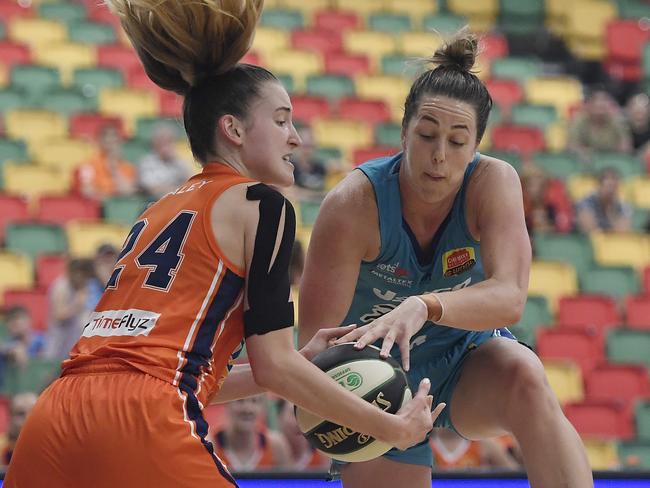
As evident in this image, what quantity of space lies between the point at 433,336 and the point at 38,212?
542 centimetres

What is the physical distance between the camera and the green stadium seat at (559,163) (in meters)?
10.1

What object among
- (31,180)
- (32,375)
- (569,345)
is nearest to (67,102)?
(31,180)

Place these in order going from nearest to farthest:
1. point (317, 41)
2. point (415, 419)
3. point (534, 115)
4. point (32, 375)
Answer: point (415, 419) → point (32, 375) → point (534, 115) → point (317, 41)

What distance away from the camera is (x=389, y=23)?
13250 mm

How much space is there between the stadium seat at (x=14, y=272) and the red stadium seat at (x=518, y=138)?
191 inches

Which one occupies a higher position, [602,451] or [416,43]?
[416,43]

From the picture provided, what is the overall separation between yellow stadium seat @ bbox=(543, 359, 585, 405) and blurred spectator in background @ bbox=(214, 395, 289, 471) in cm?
210

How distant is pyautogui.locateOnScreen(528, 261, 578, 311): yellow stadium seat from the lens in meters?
8.31

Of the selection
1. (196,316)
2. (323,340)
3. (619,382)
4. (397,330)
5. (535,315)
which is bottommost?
(619,382)

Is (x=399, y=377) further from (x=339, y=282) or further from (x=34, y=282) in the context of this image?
(x=34, y=282)

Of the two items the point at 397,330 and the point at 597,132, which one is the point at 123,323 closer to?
the point at 397,330

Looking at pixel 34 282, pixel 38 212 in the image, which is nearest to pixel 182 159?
pixel 38 212

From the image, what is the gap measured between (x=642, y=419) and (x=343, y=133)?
442 centimetres

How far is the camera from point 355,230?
339cm
